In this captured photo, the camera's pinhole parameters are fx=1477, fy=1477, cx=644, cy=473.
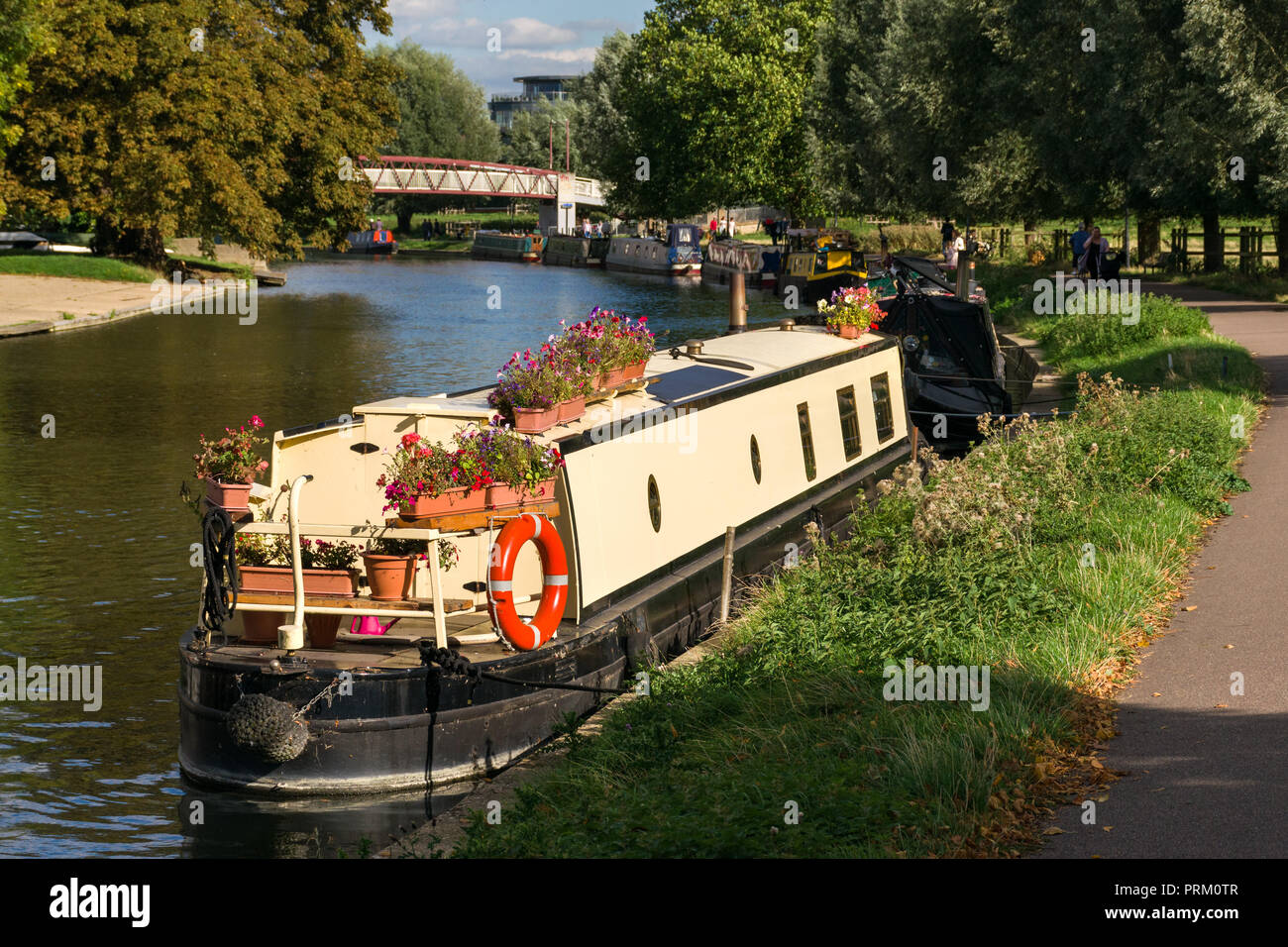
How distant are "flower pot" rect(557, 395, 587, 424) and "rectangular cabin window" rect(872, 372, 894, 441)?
702cm

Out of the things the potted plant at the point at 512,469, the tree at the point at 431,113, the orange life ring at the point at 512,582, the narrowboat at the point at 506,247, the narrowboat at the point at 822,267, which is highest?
the tree at the point at 431,113

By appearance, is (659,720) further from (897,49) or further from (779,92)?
(779,92)

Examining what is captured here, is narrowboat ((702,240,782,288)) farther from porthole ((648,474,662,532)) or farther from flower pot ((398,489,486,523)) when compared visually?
flower pot ((398,489,486,523))

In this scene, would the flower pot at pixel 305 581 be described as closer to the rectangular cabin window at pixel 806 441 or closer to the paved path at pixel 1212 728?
the paved path at pixel 1212 728

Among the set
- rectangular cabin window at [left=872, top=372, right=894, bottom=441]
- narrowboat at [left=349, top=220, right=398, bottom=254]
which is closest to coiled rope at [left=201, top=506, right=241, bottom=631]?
rectangular cabin window at [left=872, top=372, right=894, bottom=441]

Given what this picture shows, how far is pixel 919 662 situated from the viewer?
9.44 meters

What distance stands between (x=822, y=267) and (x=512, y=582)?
42.2 m

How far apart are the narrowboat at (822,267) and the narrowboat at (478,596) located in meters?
32.8

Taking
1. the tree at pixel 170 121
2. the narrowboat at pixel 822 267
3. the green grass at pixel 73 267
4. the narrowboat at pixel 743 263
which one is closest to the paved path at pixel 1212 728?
the narrowboat at pixel 822 267

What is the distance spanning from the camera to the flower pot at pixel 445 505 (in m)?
9.15

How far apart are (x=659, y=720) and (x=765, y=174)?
71.0m
